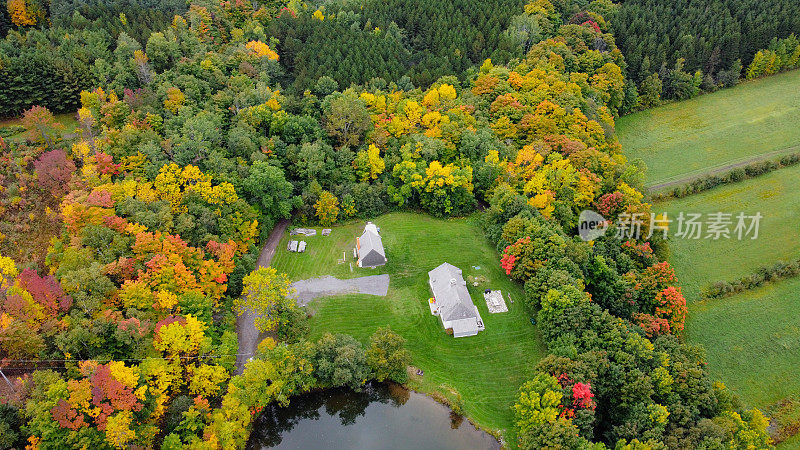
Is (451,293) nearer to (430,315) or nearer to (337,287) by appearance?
(430,315)

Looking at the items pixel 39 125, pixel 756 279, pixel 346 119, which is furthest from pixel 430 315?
pixel 39 125

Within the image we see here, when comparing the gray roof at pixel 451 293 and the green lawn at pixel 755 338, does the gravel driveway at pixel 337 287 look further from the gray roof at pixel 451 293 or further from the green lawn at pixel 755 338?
the green lawn at pixel 755 338

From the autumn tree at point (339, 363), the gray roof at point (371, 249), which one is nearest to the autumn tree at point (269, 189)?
the gray roof at point (371, 249)

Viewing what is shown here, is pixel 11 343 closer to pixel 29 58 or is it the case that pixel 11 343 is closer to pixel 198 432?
pixel 198 432

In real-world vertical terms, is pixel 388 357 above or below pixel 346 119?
below

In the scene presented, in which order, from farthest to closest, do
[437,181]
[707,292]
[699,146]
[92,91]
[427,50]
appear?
[427,50], [699,146], [92,91], [437,181], [707,292]

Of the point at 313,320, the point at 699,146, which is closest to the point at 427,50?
the point at 699,146

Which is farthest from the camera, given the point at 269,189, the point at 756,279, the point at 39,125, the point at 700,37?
the point at 700,37
